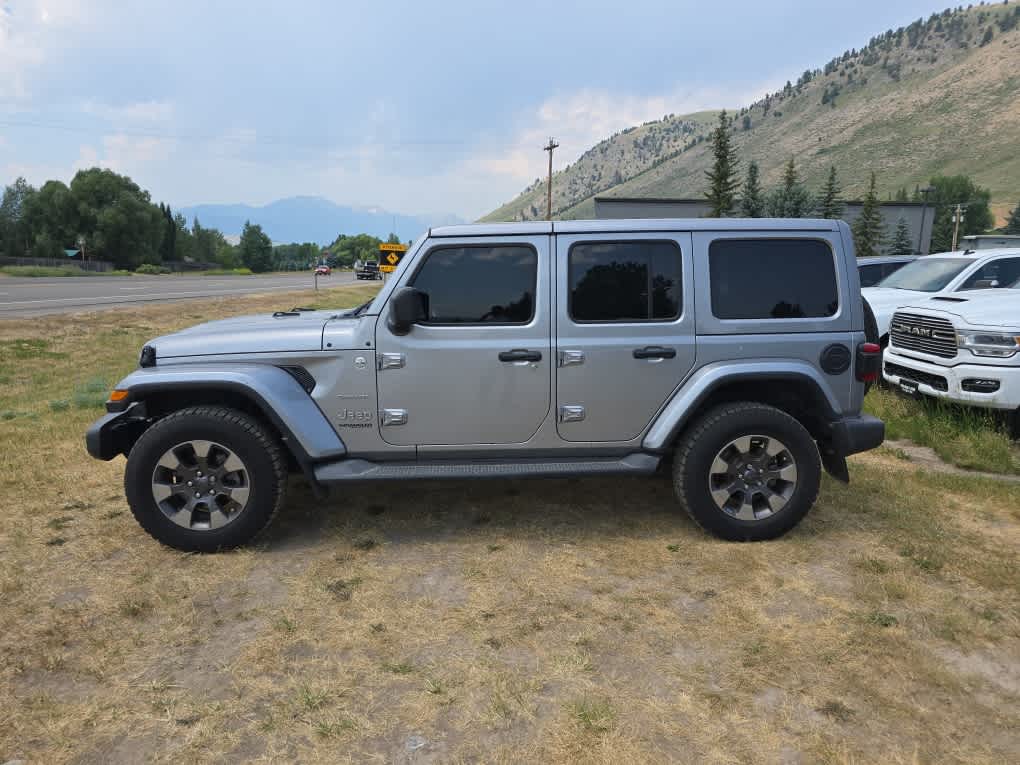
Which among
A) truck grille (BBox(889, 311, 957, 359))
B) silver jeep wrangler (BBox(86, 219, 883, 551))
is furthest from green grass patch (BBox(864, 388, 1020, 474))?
silver jeep wrangler (BBox(86, 219, 883, 551))

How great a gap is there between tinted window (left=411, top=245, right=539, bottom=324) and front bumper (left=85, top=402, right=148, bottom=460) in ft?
6.01

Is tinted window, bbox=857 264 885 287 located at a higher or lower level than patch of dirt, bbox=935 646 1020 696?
higher

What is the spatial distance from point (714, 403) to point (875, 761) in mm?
2205

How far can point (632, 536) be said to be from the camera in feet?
13.3

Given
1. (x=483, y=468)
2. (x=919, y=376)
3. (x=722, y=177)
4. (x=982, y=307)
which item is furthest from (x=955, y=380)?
(x=722, y=177)

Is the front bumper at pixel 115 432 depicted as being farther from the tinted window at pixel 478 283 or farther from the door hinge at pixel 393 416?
the tinted window at pixel 478 283

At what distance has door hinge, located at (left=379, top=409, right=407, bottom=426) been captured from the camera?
12.5ft

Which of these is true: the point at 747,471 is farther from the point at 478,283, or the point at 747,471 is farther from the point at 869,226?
the point at 869,226

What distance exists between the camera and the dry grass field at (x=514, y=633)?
7.63ft

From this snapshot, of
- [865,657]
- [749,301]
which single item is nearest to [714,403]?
[749,301]

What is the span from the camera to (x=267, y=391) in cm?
364

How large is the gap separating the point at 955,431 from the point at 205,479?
6.71 m

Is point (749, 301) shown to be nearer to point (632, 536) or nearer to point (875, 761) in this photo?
point (632, 536)

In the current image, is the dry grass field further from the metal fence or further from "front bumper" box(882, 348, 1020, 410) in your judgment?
the metal fence
